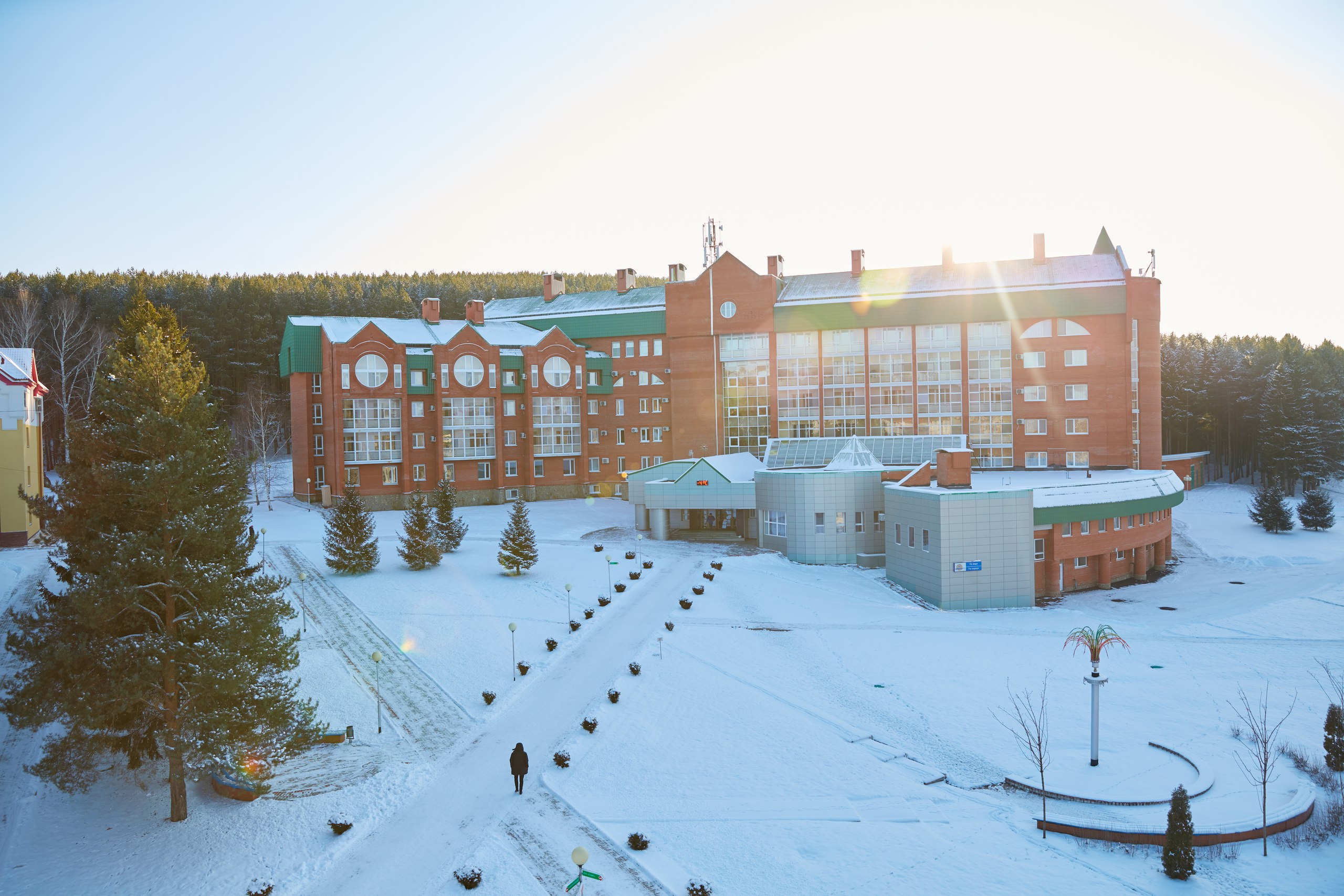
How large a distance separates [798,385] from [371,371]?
3337 centimetres

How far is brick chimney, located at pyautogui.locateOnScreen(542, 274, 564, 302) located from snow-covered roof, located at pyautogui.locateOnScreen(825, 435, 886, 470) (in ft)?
138

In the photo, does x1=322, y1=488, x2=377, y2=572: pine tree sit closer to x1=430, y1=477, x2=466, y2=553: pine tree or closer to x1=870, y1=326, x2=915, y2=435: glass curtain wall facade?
x1=430, y1=477, x2=466, y2=553: pine tree

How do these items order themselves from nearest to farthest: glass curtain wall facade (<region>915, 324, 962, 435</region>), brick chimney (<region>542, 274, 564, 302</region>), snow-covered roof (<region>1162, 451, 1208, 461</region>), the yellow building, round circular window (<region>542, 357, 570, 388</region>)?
the yellow building < glass curtain wall facade (<region>915, 324, 962, 435</region>) < round circular window (<region>542, 357, 570, 388</region>) < snow-covered roof (<region>1162, 451, 1208, 461</region>) < brick chimney (<region>542, 274, 564, 302</region>)

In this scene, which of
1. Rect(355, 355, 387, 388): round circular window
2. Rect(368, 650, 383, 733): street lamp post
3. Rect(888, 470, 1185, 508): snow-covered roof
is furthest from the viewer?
Rect(355, 355, 387, 388): round circular window

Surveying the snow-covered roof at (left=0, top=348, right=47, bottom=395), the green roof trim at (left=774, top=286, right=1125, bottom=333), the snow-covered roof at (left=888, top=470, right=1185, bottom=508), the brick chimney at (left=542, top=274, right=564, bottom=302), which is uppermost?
the brick chimney at (left=542, top=274, right=564, bottom=302)

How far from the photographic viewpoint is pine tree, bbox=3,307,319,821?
1586 centimetres

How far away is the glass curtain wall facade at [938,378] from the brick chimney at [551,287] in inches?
1411

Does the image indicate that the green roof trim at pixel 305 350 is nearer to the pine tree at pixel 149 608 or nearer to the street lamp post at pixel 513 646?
the street lamp post at pixel 513 646

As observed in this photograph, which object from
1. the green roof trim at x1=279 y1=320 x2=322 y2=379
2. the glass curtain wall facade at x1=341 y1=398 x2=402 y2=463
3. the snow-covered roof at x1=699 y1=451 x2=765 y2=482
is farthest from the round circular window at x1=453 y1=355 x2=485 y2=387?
the snow-covered roof at x1=699 y1=451 x2=765 y2=482

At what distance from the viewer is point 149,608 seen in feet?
54.0

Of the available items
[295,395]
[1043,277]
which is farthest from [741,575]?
[295,395]


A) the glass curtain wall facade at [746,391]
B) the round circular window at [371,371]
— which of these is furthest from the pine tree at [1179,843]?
the round circular window at [371,371]

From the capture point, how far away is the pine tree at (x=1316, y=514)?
59312 millimetres

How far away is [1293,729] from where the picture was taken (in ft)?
71.5
